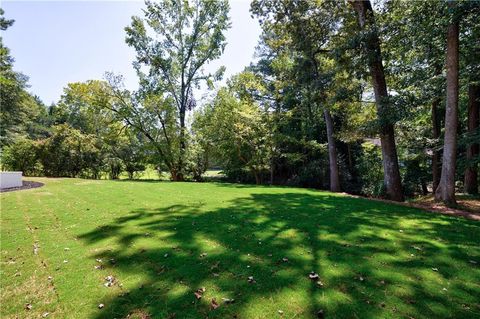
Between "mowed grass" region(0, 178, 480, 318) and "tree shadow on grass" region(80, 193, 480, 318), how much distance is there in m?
0.02

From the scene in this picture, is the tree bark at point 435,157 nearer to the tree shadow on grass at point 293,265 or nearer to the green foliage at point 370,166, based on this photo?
the green foliage at point 370,166

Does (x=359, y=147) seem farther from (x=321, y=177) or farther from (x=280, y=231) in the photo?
(x=280, y=231)

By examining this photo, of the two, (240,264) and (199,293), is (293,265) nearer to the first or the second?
(240,264)

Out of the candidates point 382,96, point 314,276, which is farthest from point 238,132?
point 314,276

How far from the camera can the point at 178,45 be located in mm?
23484

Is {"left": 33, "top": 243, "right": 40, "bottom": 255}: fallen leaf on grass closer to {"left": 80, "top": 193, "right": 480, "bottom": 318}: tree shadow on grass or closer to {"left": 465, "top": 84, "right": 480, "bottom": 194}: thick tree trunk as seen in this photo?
{"left": 80, "top": 193, "right": 480, "bottom": 318}: tree shadow on grass

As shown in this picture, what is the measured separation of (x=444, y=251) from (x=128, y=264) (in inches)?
215

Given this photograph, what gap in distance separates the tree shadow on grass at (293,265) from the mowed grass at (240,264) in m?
0.02

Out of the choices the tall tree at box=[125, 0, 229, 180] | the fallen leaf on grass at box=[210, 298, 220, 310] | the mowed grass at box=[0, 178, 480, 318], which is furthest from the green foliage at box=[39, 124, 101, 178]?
the fallen leaf on grass at box=[210, 298, 220, 310]

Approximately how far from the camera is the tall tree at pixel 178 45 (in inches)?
872

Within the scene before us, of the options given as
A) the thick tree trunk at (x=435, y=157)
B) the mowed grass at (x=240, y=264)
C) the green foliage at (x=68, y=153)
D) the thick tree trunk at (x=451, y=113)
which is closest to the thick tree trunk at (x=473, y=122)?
the thick tree trunk at (x=435, y=157)

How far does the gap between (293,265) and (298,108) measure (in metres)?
16.2

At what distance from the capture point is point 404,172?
18438 mm

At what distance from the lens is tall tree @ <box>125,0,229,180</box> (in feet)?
72.7
